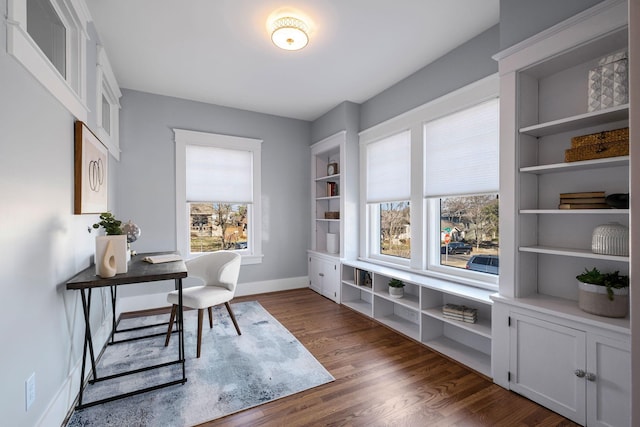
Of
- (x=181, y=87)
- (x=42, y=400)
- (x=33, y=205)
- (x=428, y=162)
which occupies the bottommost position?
(x=42, y=400)

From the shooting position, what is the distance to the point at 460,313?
2615 millimetres

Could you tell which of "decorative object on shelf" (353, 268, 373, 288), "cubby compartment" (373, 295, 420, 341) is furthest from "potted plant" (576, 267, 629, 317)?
"decorative object on shelf" (353, 268, 373, 288)

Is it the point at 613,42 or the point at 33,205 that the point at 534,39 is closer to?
the point at 613,42

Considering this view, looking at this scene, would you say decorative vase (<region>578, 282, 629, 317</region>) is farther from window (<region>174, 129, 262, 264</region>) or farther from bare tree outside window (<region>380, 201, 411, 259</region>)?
window (<region>174, 129, 262, 264</region>)

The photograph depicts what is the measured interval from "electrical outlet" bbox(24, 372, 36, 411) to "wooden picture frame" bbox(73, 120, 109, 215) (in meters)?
1.06

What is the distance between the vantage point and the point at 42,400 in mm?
1582

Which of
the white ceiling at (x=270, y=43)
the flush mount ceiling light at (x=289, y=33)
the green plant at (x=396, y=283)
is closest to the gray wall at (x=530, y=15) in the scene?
the white ceiling at (x=270, y=43)

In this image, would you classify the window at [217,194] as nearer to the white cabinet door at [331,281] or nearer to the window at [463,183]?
the white cabinet door at [331,281]

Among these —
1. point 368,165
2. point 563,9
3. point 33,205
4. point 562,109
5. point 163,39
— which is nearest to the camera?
point 33,205

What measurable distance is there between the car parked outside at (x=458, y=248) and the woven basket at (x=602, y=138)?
129 cm

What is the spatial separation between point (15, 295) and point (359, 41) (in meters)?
2.96

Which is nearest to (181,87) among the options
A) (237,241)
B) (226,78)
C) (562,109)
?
(226,78)

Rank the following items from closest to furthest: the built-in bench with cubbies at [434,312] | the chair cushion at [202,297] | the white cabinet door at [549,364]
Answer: the white cabinet door at [549,364] → the built-in bench with cubbies at [434,312] → the chair cushion at [202,297]

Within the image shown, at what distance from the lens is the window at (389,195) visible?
3.52 metres
